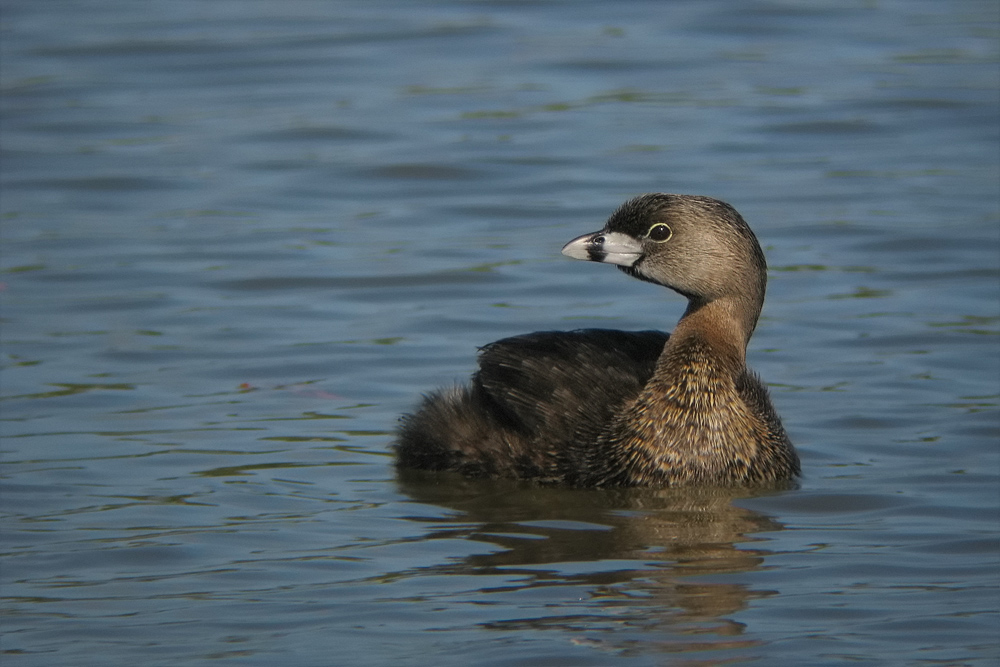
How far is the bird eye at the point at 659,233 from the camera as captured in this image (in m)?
8.02

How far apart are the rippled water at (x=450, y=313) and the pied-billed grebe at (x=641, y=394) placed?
13 cm

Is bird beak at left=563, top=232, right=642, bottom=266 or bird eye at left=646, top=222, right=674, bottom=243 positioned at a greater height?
bird eye at left=646, top=222, right=674, bottom=243

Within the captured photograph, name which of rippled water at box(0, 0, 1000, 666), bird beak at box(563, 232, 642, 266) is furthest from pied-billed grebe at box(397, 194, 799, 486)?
rippled water at box(0, 0, 1000, 666)

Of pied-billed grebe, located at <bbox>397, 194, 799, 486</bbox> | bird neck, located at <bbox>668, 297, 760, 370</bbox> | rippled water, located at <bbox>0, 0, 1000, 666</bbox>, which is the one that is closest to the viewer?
rippled water, located at <bbox>0, 0, 1000, 666</bbox>

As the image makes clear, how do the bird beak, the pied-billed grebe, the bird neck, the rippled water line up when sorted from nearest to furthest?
the rippled water
the pied-billed grebe
the bird neck
the bird beak

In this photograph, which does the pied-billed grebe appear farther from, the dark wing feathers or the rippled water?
the rippled water

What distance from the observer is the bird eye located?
26.3 feet

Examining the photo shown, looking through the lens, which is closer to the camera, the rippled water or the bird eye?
the rippled water

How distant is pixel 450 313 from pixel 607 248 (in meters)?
2.48

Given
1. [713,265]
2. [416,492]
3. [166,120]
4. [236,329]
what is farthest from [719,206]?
[166,120]

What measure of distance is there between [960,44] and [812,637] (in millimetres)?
11639

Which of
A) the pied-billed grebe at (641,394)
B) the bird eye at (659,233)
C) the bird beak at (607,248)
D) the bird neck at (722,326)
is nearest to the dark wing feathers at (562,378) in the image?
the pied-billed grebe at (641,394)

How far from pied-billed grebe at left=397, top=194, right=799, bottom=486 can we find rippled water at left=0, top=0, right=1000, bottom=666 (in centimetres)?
13

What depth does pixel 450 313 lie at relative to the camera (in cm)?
1049
